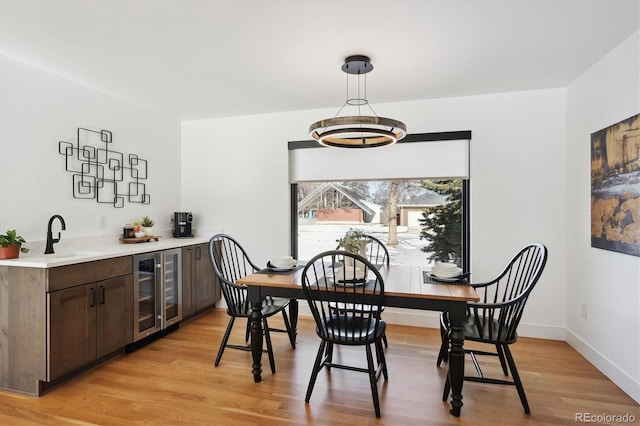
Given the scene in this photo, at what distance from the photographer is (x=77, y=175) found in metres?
3.21

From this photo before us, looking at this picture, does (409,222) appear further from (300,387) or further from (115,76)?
(115,76)

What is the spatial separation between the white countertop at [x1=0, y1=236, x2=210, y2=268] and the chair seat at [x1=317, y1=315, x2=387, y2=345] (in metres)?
1.76

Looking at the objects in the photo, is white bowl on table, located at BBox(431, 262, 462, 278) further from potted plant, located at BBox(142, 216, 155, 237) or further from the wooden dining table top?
potted plant, located at BBox(142, 216, 155, 237)

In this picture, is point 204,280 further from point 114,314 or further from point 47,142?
point 47,142

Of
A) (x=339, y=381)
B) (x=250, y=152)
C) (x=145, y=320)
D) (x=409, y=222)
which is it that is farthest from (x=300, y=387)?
(x=250, y=152)

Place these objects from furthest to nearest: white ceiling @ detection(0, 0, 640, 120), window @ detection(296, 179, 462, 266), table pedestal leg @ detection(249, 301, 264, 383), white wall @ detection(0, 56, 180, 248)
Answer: window @ detection(296, 179, 462, 266), white wall @ detection(0, 56, 180, 248), table pedestal leg @ detection(249, 301, 264, 383), white ceiling @ detection(0, 0, 640, 120)

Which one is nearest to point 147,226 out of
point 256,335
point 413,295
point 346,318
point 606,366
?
point 256,335

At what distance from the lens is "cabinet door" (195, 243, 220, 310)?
3951 mm

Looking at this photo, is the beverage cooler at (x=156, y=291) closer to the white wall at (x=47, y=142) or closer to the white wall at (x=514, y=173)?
the white wall at (x=47, y=142)

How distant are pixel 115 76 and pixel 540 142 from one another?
3.87 m

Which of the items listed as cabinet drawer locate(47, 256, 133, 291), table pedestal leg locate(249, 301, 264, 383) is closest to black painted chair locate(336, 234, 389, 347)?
table pedestal leg locate(249, 301, 264, 383)

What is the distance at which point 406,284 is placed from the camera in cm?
243

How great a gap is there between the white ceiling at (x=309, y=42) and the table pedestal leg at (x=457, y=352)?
173 cm

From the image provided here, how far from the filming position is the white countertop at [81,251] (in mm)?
2373
